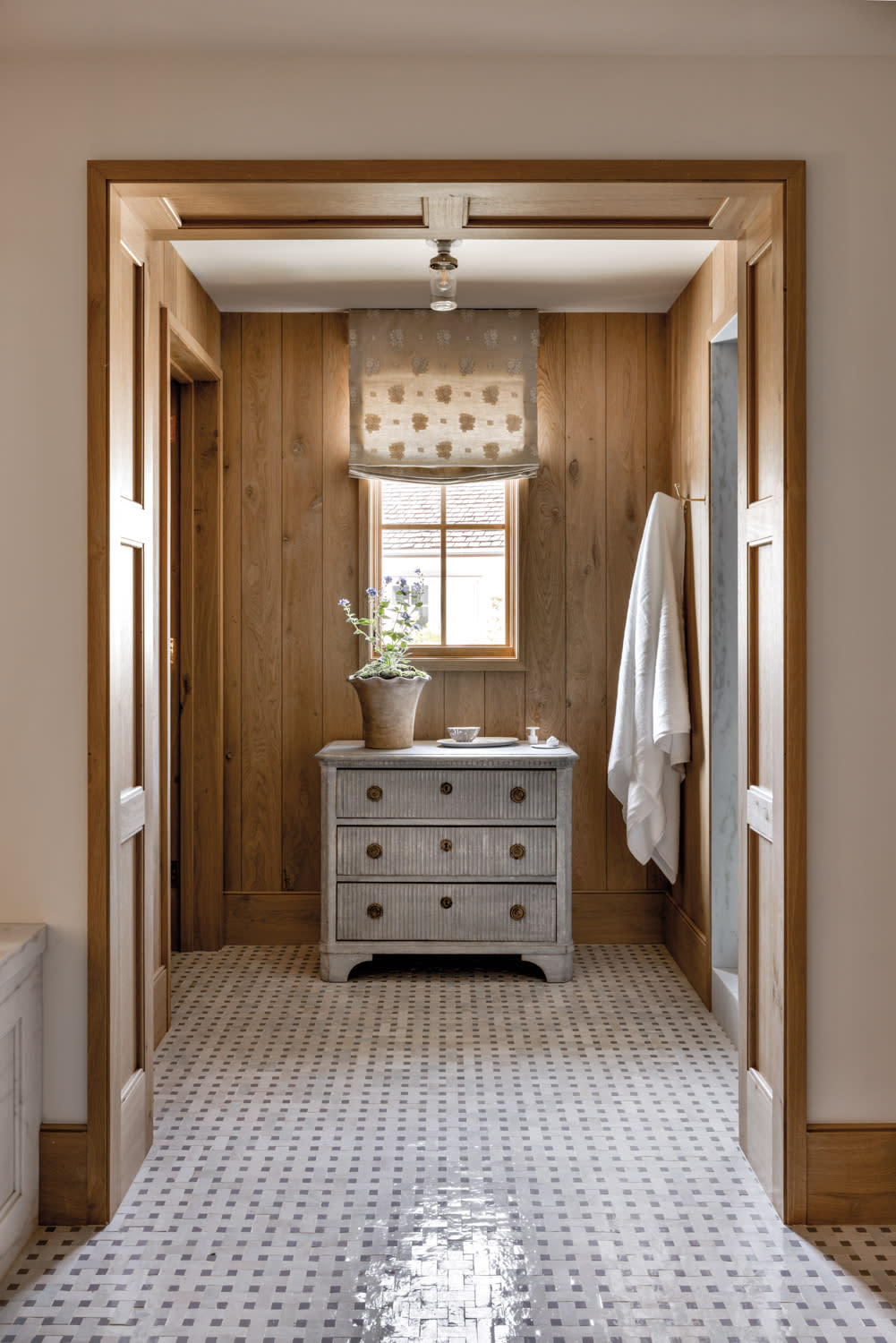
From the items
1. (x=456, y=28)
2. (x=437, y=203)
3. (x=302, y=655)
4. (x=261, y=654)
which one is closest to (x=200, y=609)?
(x=261, y=654)

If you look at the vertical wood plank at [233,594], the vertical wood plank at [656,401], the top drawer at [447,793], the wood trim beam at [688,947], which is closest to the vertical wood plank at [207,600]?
the vertical wood plank at [233,594]

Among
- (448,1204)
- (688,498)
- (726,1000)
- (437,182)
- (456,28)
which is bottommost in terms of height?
(448,1204)

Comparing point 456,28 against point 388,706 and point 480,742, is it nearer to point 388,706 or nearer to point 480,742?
point 388,706

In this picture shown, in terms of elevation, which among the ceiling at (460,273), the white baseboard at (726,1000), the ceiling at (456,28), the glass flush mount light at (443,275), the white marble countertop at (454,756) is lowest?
the white baseboard at (726,1000)

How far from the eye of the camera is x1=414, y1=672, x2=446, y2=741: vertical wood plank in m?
4.45

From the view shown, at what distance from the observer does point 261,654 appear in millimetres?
4426

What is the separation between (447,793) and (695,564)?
1.21 meters

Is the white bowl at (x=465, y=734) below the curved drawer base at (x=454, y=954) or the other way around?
the other way around

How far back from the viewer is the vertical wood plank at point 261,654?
4398mm

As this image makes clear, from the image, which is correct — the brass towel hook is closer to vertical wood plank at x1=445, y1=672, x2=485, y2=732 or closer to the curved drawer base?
vertical wood plank at x1=445, y1=672, x2=485, y2=732

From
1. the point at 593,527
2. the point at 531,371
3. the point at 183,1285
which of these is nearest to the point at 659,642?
the point at 593,527

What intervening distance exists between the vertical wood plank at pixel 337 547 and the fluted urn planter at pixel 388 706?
327mm

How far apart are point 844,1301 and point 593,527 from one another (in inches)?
116

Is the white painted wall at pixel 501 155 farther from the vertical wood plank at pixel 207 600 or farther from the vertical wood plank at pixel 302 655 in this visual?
the vertical wood plank at pixel 302 655
